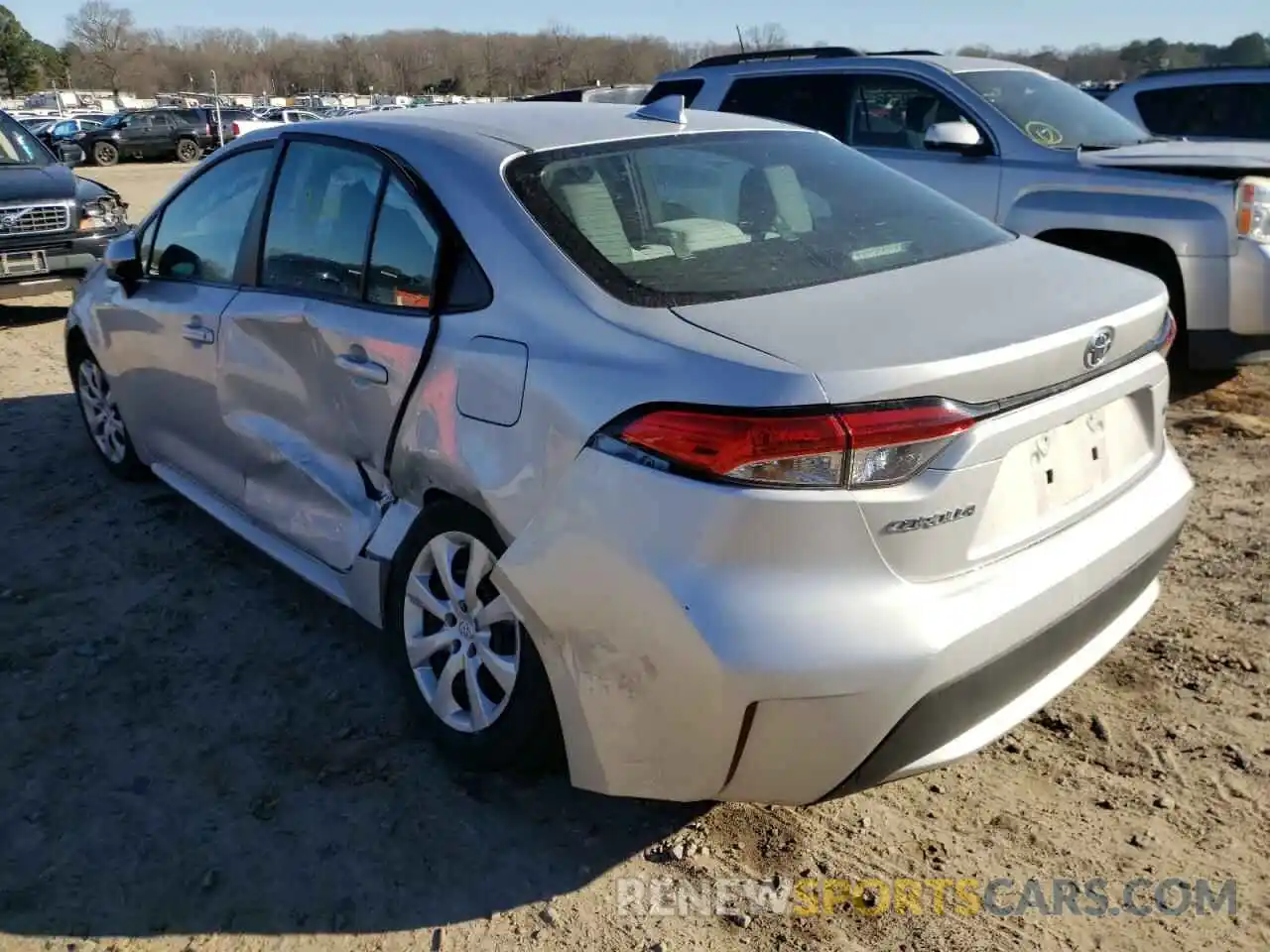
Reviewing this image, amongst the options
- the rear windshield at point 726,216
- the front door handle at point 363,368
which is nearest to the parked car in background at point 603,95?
the rear windshield at point 726,216

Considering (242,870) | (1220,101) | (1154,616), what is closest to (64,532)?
(242,870)

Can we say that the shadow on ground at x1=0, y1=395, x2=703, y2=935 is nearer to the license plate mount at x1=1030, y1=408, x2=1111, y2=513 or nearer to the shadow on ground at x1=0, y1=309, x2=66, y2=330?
the license plate mount at x1=1030, y1=408, x2=1111, y2=513

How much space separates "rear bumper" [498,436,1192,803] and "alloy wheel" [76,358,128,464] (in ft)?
10.8

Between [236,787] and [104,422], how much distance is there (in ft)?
9.36

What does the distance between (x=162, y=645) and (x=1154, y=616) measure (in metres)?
3.26

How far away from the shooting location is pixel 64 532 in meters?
4.62

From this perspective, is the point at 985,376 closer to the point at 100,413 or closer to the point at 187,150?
the point at 100,413

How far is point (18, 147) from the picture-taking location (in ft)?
31.7

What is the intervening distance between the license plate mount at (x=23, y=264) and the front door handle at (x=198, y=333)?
565cm

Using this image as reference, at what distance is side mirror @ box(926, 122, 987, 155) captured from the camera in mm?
6172

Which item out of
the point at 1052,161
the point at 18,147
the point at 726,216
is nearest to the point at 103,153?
the point at 18,147

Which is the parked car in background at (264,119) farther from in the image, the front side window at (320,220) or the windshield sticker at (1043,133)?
the front side window at (320,220)

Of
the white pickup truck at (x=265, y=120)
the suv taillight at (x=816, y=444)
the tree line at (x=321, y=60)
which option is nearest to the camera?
the suv taillight at (x=816, y=444)

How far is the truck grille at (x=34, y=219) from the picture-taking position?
28.3ft
